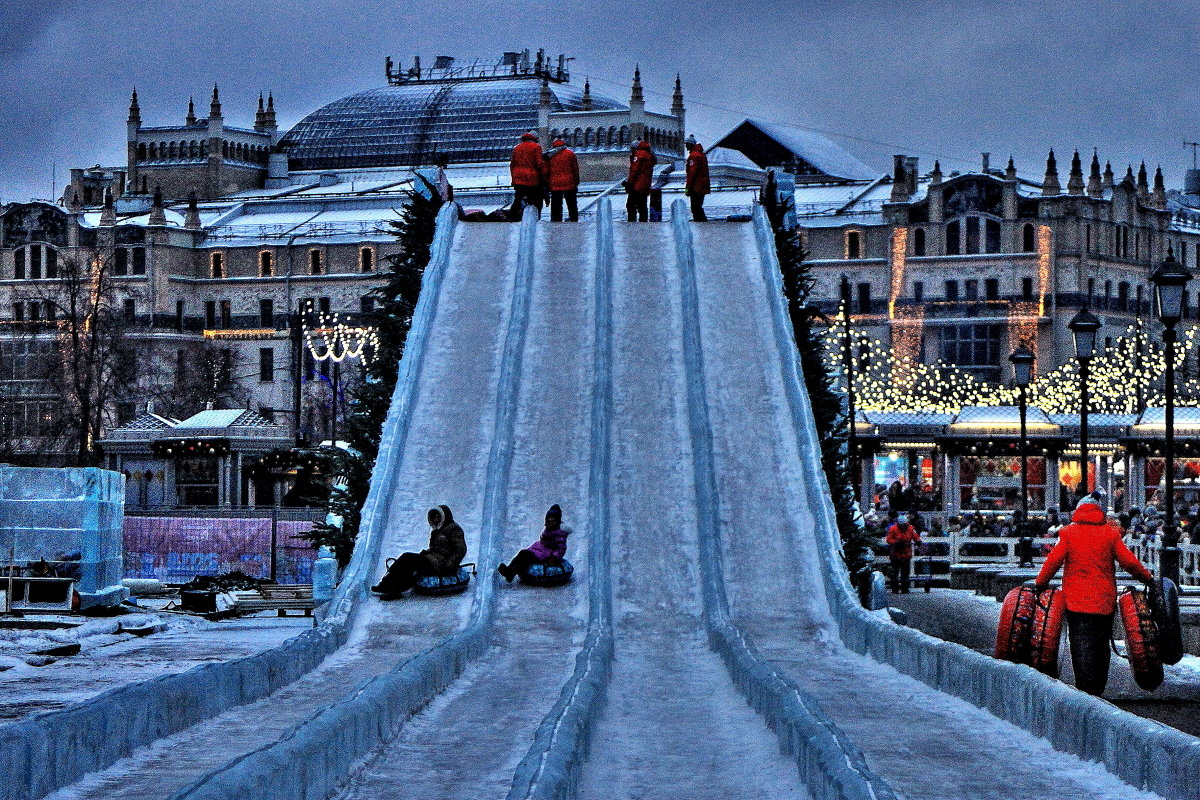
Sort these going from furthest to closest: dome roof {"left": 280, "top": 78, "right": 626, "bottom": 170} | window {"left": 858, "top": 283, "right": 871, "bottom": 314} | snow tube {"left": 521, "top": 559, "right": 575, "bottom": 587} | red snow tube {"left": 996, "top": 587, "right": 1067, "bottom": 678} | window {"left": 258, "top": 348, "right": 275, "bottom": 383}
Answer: dome roof {"left": 280, "top": 78, "right": 626, "bottom": 170}
window {"left": 258, "top": 348, "right": 275, "bottom": 383}
window {"left": 858, "top": 283, "right": 871, "bottom": 314}
snow tube {"left": 521, "top": 559, "right": 575, "bottom": 587}
red snow tube {"left": 996, "top": 587, "right": 1067, "bottom": 678}

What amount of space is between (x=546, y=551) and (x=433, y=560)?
118 centimetres

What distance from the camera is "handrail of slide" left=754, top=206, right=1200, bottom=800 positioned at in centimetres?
1268

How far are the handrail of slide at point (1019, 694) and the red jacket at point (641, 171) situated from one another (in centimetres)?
1307

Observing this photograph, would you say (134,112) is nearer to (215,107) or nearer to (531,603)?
(215,107)

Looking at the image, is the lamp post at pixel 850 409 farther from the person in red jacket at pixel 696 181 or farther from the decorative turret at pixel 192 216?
the decorative turret at pixel 192 216

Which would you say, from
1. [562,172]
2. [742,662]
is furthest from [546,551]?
[562,172]

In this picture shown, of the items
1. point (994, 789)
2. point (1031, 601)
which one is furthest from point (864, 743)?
point (1031, 601)

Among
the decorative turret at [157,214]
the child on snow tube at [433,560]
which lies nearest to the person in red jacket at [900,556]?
the child on snow tube at [433,560]

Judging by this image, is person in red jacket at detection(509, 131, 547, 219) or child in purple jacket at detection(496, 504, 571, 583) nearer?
child in purple jacket at detection(496, 504, 571, 583)

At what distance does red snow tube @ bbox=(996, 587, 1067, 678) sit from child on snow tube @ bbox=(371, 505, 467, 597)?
728 cm

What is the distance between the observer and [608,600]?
2409cm

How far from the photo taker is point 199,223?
123 metres

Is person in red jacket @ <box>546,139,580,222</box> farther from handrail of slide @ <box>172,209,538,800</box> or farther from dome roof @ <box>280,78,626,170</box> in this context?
dome roof @ <box>280,78,626,170</box>

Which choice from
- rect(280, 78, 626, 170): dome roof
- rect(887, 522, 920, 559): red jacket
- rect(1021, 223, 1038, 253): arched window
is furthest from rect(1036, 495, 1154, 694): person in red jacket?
rect(280, 78, 626, 170): dome roof
